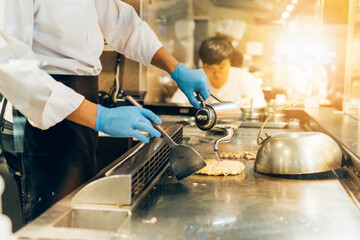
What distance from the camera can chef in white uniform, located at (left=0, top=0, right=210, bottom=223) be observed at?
1265mm

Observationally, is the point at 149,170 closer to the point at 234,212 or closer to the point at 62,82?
the point at 234,212

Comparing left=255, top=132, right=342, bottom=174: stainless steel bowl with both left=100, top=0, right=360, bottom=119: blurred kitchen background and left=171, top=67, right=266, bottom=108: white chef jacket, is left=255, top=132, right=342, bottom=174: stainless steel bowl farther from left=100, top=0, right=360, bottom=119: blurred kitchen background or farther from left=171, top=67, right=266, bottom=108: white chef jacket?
left=171, top=67, right=266, bottom=108: white chef jacket

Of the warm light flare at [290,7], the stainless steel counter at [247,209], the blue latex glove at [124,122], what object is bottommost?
the stainless steel counter at [247,209]

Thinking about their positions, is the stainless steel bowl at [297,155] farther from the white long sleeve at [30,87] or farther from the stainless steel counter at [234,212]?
the white long sleeve at [30,87]

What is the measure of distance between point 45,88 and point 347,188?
41.9 inches

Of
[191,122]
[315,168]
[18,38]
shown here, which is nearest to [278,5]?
[191,122]

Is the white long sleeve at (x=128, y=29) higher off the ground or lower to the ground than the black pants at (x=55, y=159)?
higher

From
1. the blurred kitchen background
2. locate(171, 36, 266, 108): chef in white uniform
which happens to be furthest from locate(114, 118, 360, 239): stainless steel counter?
locate(171, 36, 266, 108): chef in white uniform

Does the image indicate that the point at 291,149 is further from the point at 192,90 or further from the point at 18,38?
the point at 18,38

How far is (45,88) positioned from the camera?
1.26 meters

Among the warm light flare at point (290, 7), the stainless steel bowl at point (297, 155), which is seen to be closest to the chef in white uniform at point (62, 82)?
the stainless steel bowl at point (297, 155)

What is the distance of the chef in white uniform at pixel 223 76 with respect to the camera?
3.87 meters

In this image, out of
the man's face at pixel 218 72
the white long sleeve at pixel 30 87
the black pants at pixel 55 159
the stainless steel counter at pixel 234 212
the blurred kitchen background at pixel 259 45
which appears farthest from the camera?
the man's face at pixel 218 72

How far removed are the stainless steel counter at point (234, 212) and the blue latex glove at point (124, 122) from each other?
200 millimetres
